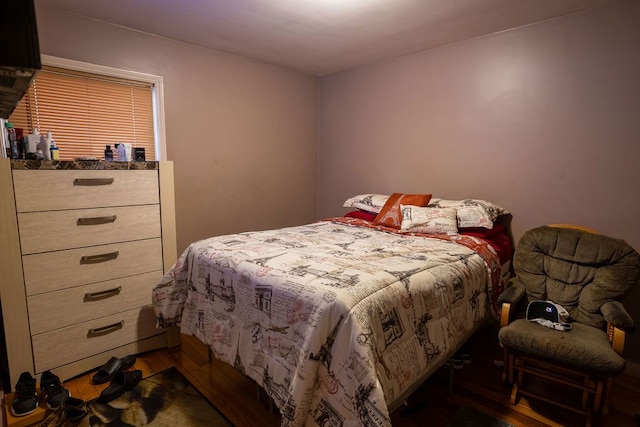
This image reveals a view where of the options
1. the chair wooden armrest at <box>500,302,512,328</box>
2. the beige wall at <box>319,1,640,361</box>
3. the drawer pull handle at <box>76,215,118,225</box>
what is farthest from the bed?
the beige wall at <box>319,1,640,361</box>

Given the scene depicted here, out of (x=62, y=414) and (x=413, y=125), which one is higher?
(x=413, y=125)

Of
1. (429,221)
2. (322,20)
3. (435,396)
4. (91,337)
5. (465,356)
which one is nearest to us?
(435,396)

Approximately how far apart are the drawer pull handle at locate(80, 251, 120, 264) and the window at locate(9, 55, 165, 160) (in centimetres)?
94

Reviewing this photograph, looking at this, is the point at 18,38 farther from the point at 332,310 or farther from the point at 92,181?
the point at 92,181

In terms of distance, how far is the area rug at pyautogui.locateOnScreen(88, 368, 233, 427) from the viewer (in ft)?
5.65

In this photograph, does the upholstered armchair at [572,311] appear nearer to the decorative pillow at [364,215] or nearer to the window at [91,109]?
the decorative pillow at [364,215]

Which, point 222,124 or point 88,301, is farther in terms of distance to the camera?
point 222,124

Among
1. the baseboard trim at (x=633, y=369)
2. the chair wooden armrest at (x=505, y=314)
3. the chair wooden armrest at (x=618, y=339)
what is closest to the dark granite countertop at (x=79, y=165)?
the chair wooden armrest at (x=505, y=314)

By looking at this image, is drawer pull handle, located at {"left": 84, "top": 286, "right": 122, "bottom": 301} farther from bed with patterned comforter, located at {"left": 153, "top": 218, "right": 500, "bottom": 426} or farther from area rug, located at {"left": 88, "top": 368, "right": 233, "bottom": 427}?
area rug, located at {"left": 88, "top": 368, "right": 233, "bottom": 427}

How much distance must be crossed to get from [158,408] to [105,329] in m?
0.71

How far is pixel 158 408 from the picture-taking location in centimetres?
182

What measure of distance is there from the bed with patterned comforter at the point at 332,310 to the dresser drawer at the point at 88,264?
27 centimetres


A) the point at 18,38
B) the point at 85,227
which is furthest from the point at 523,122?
the point at 85,227

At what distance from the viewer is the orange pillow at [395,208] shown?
2.81 metres
